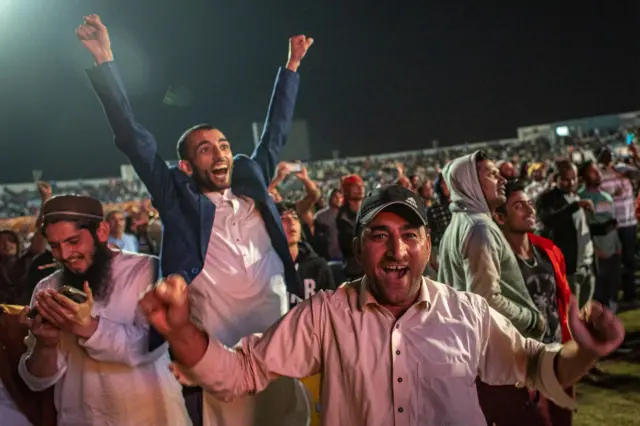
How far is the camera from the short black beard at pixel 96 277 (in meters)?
2.47

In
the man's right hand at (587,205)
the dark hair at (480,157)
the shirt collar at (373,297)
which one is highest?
the dark hair at (480,157)

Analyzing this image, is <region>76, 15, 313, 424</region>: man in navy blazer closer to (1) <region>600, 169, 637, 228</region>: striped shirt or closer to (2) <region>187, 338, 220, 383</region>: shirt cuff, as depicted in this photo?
(2) <region>187, 338, 220, 383</region>: shirt cuff

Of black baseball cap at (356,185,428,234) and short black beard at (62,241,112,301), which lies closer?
black baseball cap at (356,185,428,234)

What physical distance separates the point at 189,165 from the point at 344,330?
165cm

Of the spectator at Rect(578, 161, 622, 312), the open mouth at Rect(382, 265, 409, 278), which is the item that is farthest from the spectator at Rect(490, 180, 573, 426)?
the spectator at Rect(578, 161, 622, 312)

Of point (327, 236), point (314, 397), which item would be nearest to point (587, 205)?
point (327, 236)

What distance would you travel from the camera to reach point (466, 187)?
343cm

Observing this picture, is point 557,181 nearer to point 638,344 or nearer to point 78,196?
point 638,344

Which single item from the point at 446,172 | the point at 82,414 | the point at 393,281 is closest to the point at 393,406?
the point at 393,281

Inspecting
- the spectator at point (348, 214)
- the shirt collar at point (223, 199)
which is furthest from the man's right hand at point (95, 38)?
the spectator at point (348, 214)

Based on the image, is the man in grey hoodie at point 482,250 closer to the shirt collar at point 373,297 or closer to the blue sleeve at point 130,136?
the shirt collar at point 373,297

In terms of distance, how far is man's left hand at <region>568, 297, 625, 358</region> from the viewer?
5.30ft

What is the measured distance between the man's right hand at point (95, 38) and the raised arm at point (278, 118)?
1.06 metres

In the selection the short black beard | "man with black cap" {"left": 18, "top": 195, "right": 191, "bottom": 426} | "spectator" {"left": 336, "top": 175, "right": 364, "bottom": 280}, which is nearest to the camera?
"man with black cap" {"left": 18, "top": 195, "right": 191, "bottom": 426}
